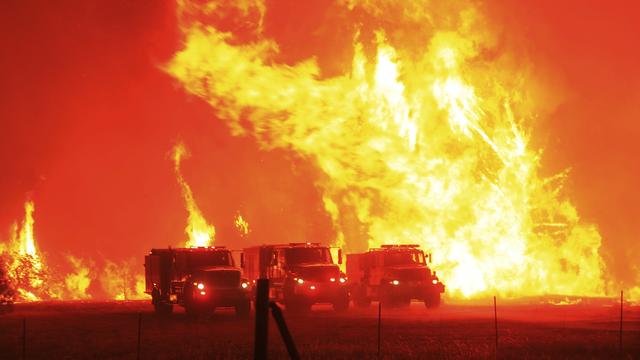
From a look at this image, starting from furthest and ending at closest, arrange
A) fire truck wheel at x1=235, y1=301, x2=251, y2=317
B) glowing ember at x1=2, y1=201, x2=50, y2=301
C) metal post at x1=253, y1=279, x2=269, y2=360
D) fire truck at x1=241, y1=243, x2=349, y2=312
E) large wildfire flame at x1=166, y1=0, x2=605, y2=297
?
glowing ember at x1=2, y1=201, x2=50, y2=301
large wildfire flame at x1=166, y1=0, x2=605, y2=297
fire truck at x1=241, y1=243, x2=349, y2=312
fire truck wheel at x1=235, y1=301, x2=251, y2=317
metal post at x1=253, y1=279, x2=269, y2=360

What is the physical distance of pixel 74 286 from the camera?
3103 inches

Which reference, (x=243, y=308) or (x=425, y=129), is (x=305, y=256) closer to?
(x=243, y=308)

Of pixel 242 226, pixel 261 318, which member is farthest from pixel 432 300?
pixel 242 226

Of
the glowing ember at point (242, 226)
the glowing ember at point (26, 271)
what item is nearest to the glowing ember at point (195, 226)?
the glowing ember at point (242, 226)

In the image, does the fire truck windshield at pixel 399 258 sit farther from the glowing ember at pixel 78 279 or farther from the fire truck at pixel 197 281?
the glowing ember at pixel 78 279

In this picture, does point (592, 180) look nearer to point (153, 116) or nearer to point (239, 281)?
point (239, 281)

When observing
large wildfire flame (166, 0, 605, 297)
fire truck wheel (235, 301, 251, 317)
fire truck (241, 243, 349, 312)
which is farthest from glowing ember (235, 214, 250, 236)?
fire truck wheel (235, 301, 251, 317)

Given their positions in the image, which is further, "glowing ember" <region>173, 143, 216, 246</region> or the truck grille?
"glowing ember" <region>173, 143, 216, 246</region>

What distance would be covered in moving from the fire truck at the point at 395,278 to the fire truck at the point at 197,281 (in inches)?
257

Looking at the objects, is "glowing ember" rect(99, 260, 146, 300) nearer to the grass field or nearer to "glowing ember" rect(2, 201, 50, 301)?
"glowing ember" rect(2, 201, 50, 301)

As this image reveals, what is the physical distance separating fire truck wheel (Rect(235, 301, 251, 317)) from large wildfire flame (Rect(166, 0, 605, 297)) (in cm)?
1668

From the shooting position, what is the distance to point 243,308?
34.8 m

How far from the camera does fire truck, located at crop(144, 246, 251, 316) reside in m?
34.5

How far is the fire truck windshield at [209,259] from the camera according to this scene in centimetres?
3653
